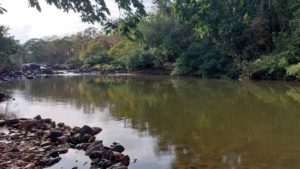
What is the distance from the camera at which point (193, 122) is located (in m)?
13.9

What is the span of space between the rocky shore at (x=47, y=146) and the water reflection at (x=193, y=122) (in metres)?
0.68

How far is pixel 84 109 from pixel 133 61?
29.2 m

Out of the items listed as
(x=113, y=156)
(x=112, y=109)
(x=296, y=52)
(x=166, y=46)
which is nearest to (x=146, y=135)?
(x=113, y=156)

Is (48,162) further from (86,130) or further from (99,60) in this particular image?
(99,60)

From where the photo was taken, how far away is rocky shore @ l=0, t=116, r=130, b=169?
891cm

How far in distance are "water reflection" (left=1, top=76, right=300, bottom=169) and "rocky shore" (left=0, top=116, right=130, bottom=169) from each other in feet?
2.22

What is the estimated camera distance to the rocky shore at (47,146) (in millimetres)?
8906

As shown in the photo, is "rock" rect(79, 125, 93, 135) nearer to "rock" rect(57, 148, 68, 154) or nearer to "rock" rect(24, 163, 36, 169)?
"rock" rect(57, 148, 68, 154)

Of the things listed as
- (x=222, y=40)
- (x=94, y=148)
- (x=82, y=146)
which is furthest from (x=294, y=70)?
(x=94, y=148)

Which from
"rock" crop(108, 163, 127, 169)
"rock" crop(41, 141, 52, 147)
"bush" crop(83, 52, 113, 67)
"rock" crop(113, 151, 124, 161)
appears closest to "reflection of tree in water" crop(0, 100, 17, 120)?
"rock" crop(41, 141, 52, 147)

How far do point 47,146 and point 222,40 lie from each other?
96.6ft

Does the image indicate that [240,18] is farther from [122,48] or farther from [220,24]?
[122,48]

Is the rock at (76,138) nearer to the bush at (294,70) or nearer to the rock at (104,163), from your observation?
the rock at (104,163)

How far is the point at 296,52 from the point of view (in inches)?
1191
